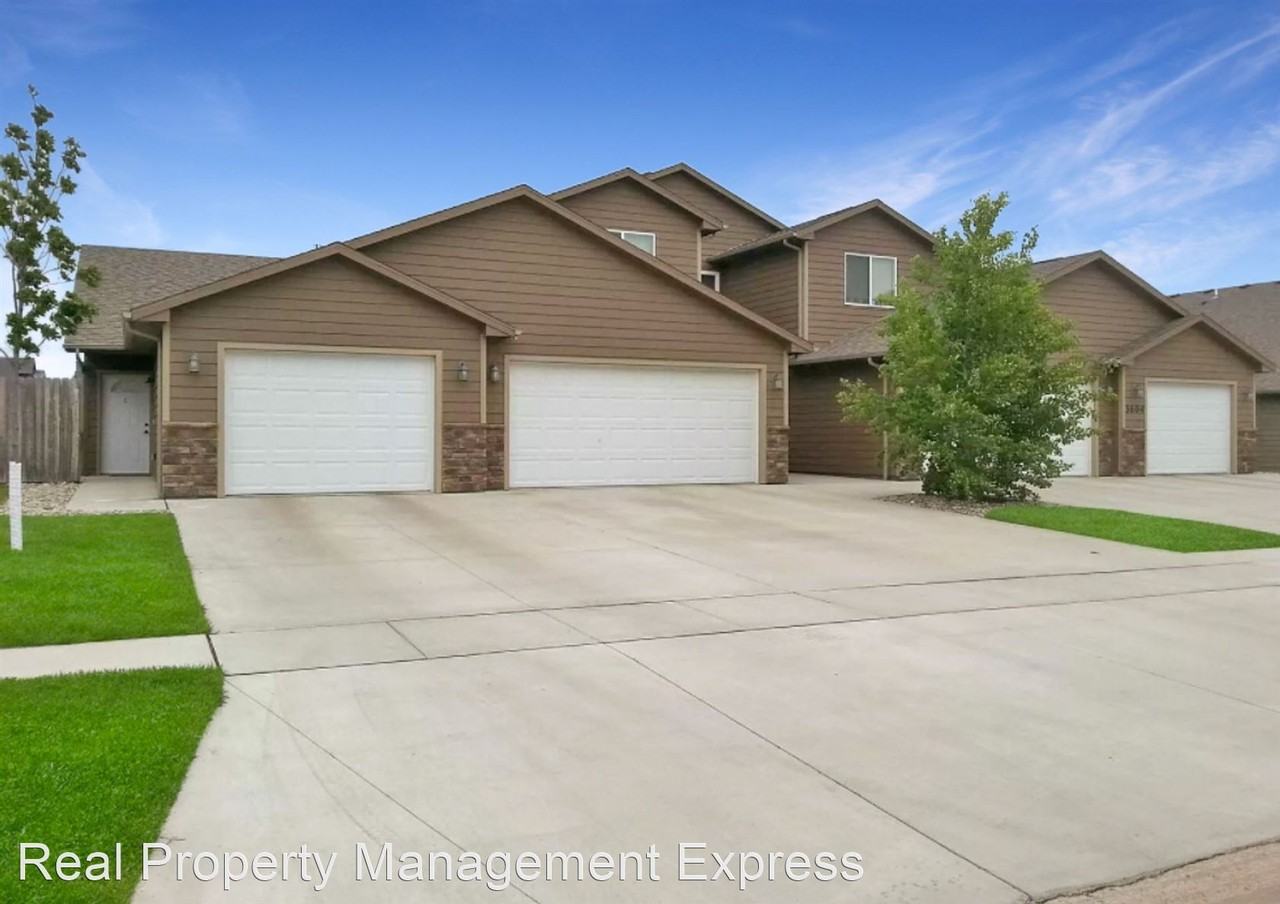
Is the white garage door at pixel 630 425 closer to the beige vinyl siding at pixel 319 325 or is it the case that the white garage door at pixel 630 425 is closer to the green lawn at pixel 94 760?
the beige vinyl siding at pixel 319 325

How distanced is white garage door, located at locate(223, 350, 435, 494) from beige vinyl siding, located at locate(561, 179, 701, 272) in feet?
25.5

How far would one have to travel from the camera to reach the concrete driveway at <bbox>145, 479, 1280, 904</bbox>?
4043mm

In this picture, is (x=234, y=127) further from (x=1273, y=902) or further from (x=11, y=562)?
(x=1273, y=902)

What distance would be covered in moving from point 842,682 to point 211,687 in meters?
3.67

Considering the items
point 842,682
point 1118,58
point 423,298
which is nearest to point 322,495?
point 423,298

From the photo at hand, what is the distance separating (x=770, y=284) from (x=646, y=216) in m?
3.49

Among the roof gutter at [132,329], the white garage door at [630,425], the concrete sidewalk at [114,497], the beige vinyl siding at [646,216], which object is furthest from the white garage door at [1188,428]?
the concrete sidewalk at [114,497]

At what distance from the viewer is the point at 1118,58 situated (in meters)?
18.4

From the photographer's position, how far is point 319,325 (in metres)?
15.5

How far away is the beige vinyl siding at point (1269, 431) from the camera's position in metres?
27.3

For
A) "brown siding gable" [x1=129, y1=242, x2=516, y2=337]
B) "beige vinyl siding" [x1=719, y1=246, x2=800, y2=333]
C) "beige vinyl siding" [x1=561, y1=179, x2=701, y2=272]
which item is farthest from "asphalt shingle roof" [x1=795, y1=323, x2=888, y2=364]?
"brown siding gable" [x1=129, y1=242, x2=516, y2=337]

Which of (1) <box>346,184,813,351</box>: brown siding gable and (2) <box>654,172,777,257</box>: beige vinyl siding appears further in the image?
(2) <box>654,172,777,257</box>: beige vinyl siding

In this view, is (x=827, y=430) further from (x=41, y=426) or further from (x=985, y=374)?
(x=41, y=426)

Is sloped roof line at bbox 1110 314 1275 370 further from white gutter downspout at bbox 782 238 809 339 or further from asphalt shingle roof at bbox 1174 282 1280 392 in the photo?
white gutter downspout at bbox 782 238 809 339
